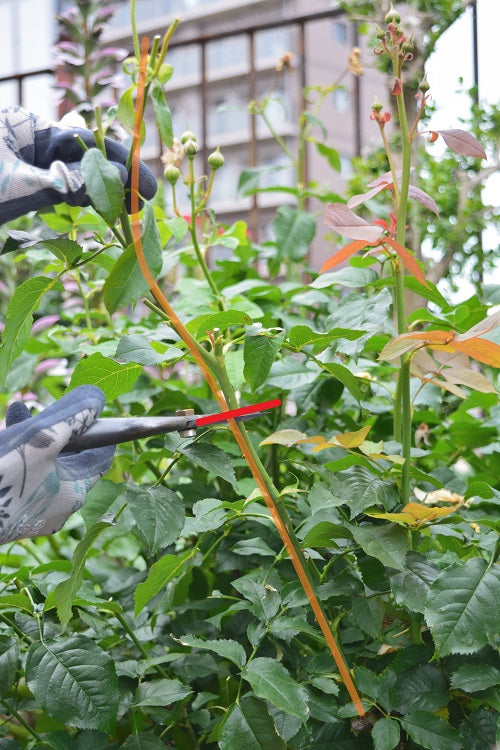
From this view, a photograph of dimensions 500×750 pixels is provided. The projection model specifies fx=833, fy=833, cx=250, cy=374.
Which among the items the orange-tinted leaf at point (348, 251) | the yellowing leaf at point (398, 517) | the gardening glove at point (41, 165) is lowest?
the yellowing leaf at point (398, 517)

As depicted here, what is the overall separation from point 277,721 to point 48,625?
0.25 m

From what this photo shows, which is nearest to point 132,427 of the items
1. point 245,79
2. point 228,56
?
point 245,79

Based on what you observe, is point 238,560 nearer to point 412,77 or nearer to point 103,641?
point 103,641

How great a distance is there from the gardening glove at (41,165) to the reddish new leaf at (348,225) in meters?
0.15

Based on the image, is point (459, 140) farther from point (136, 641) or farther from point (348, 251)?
point (136, 641)

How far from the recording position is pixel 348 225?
70 centimetres

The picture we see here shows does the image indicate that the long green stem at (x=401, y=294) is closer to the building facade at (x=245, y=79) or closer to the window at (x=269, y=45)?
the building facade at (x=245, y=79)

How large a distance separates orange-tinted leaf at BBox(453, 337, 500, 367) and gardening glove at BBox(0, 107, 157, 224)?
0.26 meters

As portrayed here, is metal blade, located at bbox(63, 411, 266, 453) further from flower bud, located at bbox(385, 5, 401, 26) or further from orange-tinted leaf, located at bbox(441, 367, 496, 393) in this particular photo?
flower bud, located at bbox(385, 5, 401, 26)

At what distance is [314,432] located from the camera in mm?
906

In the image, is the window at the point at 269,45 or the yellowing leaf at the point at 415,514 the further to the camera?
the window at the point at 269,45

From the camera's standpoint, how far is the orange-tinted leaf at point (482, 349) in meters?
0.60

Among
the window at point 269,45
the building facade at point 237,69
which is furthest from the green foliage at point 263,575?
the window at point 269,45

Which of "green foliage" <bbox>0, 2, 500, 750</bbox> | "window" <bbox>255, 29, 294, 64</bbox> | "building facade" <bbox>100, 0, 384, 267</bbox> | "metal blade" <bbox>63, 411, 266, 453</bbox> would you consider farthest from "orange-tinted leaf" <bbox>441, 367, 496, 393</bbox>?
"window" <bbox>255, 29, 294, 64</bbox>
